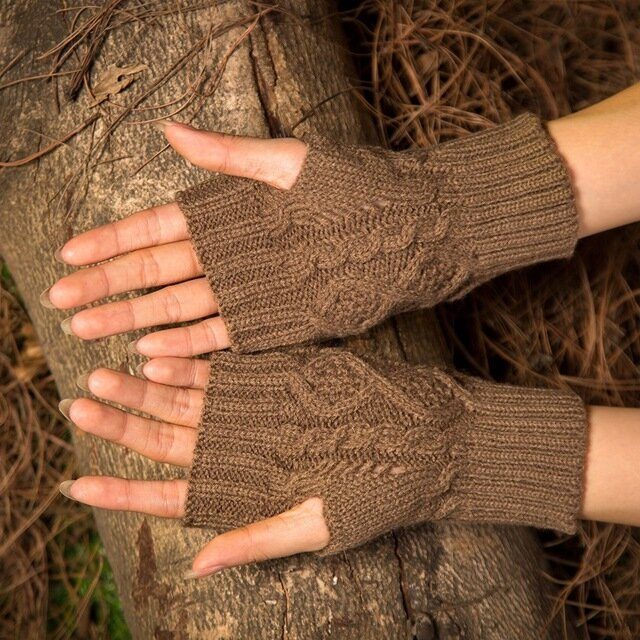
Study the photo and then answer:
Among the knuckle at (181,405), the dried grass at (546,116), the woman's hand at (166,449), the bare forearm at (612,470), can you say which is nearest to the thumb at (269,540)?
the woman's hand at (166,449)

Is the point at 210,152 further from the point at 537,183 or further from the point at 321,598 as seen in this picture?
the point at 321,598

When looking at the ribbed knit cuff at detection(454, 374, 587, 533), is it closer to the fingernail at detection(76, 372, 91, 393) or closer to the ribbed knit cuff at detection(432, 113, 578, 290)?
the ribbed knit cuff at detection(432, 113, 578, 290)

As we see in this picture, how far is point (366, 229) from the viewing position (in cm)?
146

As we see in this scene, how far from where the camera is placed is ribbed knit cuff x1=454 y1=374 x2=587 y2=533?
1.53 metres

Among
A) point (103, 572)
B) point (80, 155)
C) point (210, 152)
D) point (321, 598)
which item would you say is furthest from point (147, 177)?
point (103, 572)

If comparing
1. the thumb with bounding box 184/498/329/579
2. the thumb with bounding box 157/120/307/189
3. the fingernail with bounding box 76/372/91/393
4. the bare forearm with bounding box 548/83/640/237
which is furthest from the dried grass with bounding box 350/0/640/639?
the fingernail with bounding box 76/372/91/393

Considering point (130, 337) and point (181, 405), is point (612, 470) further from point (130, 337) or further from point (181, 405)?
point (130, 337)

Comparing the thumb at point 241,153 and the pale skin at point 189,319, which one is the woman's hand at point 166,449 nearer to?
the pale skin at point 189,319

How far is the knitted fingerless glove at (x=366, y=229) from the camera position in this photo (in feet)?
4.79

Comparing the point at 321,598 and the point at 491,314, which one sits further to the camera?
the point at 491,314

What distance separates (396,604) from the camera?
1.52 meters

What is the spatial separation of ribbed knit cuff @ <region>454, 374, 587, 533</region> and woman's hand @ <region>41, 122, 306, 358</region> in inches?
24.1

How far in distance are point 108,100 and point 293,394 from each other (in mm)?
804

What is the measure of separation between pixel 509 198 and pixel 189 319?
0.75m
